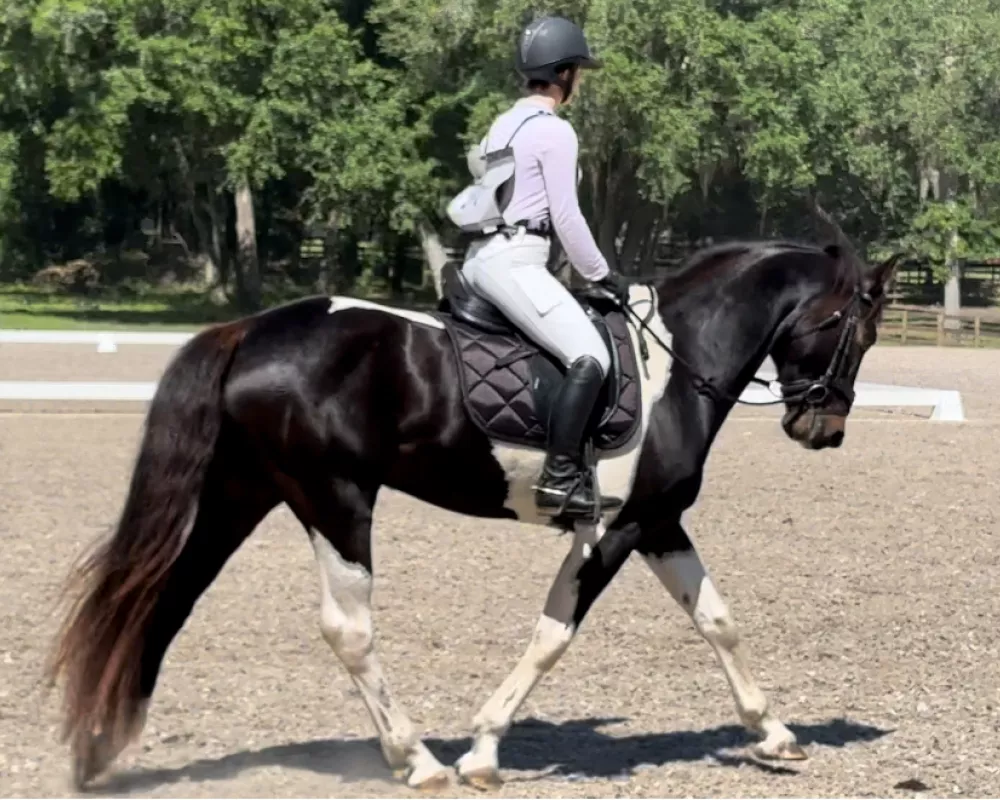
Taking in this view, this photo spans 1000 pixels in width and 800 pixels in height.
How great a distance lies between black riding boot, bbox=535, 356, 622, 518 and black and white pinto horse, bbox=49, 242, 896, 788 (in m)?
0.07

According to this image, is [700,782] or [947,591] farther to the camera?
[947,591]

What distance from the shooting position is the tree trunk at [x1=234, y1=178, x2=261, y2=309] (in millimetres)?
42250

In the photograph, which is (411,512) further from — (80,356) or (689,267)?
(80,356)

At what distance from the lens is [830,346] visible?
5.85 m

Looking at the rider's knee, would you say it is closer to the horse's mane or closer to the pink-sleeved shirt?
the pink-sleeved shirt

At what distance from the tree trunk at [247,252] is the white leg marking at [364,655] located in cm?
3735

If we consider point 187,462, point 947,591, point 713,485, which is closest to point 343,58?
point 713,485

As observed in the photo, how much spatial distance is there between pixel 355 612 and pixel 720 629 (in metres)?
1.32

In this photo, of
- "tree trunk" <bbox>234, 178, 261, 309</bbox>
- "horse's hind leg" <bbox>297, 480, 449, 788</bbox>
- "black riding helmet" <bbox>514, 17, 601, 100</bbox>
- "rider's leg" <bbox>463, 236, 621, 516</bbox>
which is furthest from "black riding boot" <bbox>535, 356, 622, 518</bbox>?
"tree trunk" <bbox>234, 178, 261, 309</bbox>

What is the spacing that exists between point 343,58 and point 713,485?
26584mm

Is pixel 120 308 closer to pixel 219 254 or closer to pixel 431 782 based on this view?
pixel 219 254

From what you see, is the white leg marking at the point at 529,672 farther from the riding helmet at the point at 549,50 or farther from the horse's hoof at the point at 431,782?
the riding helmet at the point at 549,50

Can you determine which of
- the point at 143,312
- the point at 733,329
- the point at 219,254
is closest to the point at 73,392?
the point at 733,329

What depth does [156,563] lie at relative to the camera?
5.20 metres
